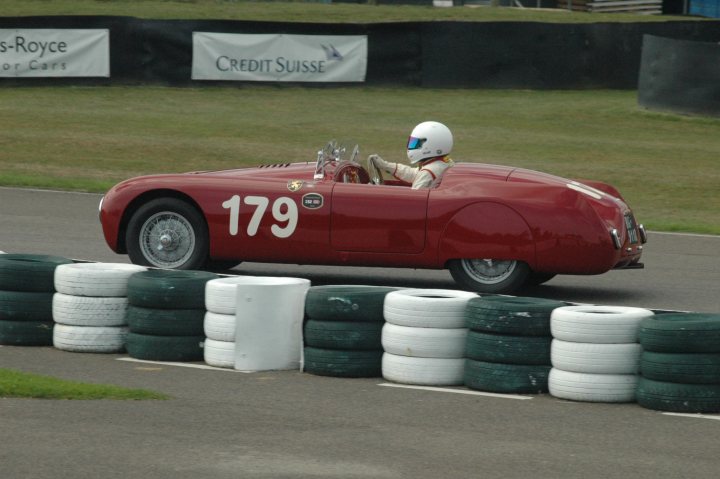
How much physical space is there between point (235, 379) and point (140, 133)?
1743 cm

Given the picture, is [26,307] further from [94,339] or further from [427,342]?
[427,342]

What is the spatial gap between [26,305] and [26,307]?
0.02m

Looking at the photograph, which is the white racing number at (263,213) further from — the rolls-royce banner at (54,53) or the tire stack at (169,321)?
the rolls-royce banner at (54,53)

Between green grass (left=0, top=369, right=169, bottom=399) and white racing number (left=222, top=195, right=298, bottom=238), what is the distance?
11.5 feet

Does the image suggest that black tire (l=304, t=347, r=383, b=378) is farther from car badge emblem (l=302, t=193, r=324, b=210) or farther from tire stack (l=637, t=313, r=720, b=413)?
car badge emblem (l=302, t=193, r=324, b=210)

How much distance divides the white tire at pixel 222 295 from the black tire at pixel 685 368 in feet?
9.06

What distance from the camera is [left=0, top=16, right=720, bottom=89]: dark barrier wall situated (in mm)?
28406

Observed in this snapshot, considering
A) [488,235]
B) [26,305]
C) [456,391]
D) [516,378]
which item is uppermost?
[488,235]

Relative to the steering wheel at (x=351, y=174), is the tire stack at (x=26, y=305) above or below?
below

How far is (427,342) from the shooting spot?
8508mm

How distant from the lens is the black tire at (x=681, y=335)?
7.79 metres

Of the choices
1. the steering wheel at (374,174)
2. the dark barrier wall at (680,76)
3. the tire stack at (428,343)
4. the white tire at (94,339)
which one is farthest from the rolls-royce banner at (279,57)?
the tire stack at (428,343)

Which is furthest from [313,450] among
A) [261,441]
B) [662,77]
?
[662,77]

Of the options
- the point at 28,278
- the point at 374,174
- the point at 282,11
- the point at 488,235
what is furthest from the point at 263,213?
the point at 282,11
